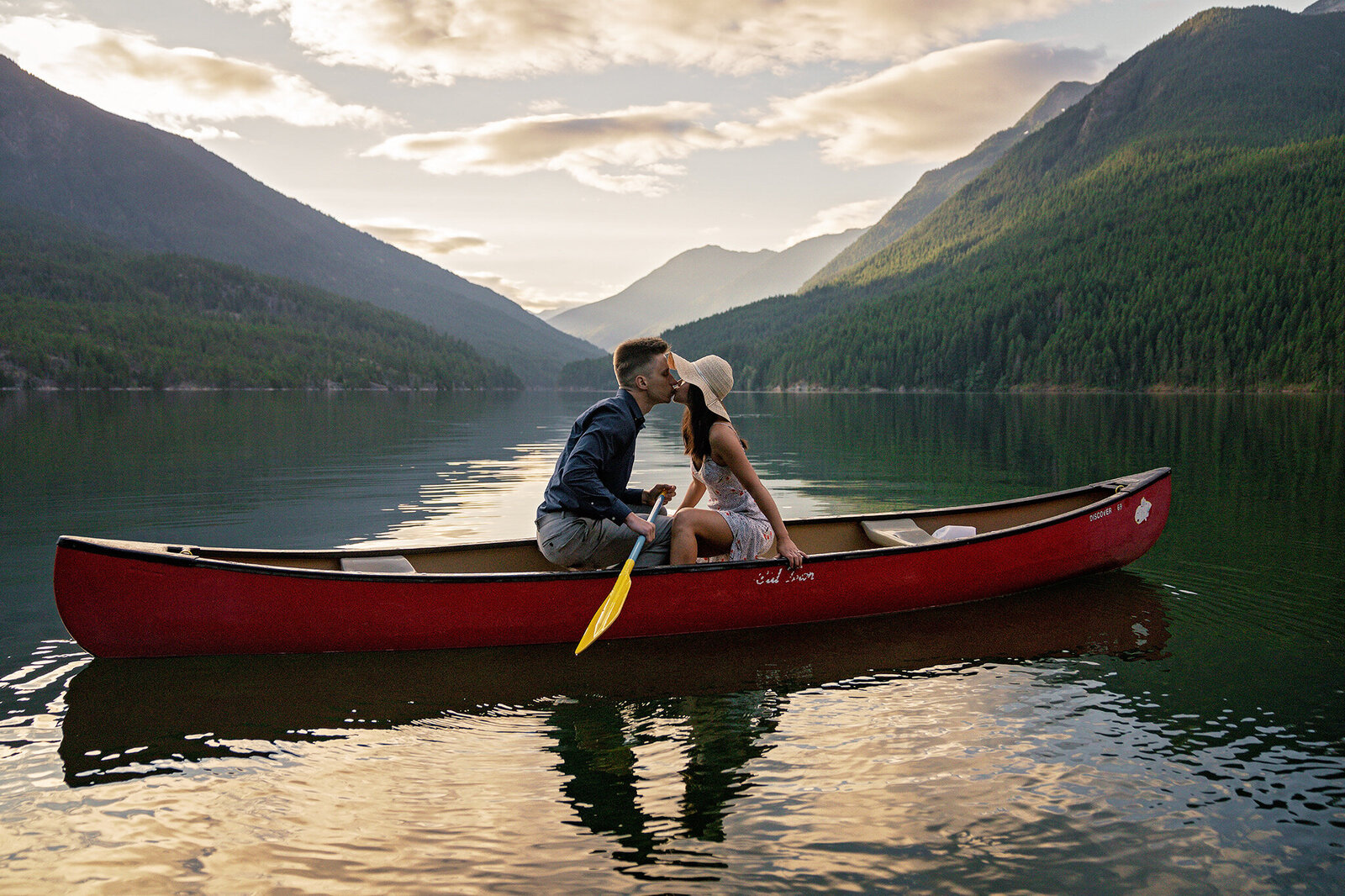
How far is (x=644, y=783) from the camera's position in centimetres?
519

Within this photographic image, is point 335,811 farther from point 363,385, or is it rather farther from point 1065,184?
point 1065,184

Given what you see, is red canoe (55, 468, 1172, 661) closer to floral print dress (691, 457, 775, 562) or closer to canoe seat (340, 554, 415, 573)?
canoe seat (340, 554, 415, 573)

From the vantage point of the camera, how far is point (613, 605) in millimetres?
7207

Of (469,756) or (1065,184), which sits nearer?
(469,756)

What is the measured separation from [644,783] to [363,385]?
558ft

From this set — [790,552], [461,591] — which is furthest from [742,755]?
[461,591]

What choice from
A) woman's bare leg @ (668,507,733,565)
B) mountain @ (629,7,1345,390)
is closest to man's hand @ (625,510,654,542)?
woman's bare leg @ (668,507,733,565)

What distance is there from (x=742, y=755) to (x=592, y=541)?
108 inches

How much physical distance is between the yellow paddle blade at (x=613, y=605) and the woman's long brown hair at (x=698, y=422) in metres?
1.20

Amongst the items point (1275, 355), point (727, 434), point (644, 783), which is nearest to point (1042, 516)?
point (727, 434)

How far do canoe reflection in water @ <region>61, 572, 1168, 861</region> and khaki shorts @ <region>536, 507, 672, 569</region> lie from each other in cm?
80

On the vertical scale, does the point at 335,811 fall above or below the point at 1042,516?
below

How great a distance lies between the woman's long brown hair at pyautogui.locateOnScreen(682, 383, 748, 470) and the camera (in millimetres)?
7262

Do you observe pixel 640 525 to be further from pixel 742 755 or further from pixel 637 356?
pixel 742 755
